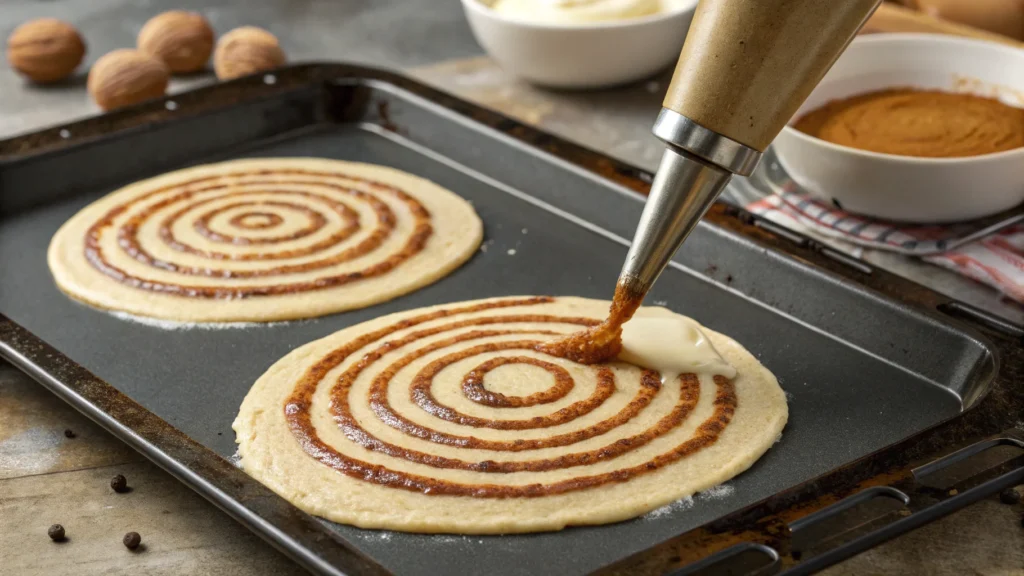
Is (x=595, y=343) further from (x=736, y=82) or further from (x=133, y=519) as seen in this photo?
(x=133, y=519)

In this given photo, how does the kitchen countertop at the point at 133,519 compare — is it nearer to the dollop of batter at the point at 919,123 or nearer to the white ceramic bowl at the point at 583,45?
the dollop of batter at the point at 919,123

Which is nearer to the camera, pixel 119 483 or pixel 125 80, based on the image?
pixel 119 483

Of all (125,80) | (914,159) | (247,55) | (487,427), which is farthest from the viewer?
(247,55)

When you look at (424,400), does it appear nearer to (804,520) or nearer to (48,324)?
(804,520)


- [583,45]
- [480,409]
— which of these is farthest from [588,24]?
[480,409]

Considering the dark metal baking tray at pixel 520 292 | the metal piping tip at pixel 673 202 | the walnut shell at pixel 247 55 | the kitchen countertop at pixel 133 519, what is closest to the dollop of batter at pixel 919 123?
the kitchen countertop at pixel 133 519
